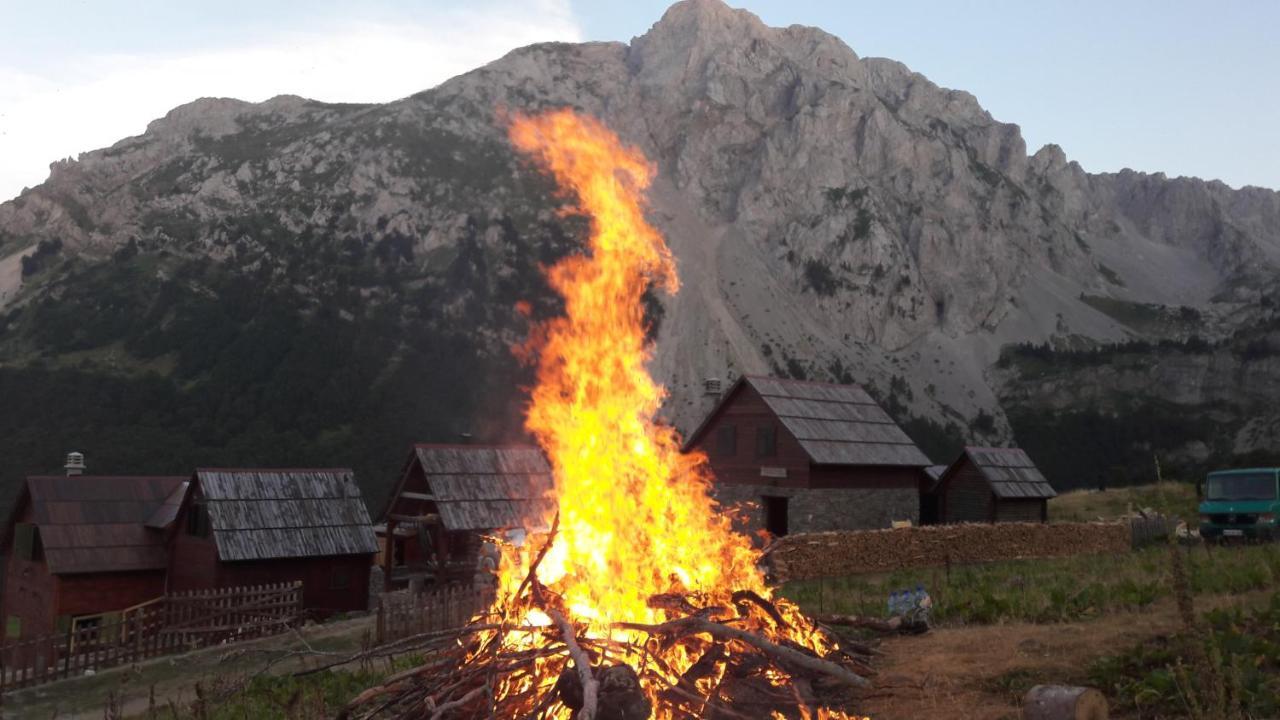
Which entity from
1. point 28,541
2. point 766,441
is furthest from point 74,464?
point 766,441

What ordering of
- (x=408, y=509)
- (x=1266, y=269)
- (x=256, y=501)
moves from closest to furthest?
(x=256, y=501)
(x=408, y=509)
(x=1266, y=269)

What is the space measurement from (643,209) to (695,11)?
3782 centimetres

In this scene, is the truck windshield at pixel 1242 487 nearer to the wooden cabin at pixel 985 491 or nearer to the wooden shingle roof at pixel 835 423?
the wooden shingle roof at pixel 835 423

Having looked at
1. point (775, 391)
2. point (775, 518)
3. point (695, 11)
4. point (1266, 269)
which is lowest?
point (775, 518)

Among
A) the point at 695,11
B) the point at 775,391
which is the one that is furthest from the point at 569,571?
the point at 695,11

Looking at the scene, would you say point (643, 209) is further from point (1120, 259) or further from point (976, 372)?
point (1120, 259)

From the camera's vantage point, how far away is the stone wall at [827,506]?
32594 millimetres

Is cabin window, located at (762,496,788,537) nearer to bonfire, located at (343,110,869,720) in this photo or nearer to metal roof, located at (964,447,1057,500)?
metal roof, located at (964,447,1057,500)

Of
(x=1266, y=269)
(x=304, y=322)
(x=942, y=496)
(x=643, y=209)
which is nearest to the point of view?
(x=942, y=496)

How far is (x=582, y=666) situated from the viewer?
7855 mm

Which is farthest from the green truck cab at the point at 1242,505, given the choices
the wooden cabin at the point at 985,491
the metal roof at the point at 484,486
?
the metal roof at the point at 484,486

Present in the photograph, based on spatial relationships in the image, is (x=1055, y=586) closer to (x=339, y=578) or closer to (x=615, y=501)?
(x=615, y=501)

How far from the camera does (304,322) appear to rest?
88562 millimetres

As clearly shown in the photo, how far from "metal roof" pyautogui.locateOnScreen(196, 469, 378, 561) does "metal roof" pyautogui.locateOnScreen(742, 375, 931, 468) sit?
48.8ft
